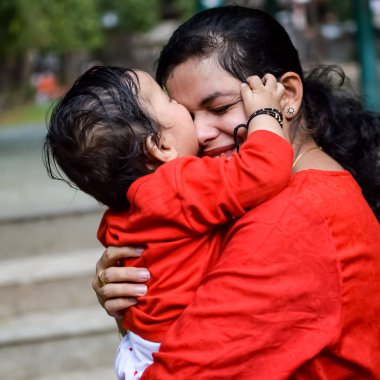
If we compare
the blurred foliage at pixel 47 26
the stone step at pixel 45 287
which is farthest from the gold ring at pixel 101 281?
the blurred foliage at pixel 47 26

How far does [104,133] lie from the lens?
1418 mm

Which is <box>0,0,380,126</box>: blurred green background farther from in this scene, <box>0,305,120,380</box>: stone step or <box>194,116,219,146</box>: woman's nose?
<box>194,116,219,146</box>: woman's nose

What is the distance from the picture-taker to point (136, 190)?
4.50ft

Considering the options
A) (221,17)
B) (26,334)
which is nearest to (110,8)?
(26,334)

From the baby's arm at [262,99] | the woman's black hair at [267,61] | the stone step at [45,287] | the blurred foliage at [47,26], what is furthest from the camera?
the blurred foliage at [47,26]

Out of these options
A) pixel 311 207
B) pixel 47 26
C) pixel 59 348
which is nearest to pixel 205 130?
pixel 311 207

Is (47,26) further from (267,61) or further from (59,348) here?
(267,61)

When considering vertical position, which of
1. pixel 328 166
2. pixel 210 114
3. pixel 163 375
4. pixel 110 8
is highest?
pixel 210 114

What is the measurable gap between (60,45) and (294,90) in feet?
74.8

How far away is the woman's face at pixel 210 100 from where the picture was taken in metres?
1.43

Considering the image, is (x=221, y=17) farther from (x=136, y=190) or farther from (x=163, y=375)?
(x=163, y=375)

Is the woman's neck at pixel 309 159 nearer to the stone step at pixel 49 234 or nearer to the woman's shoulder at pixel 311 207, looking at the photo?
the woman's shoulder at pixel 311 207

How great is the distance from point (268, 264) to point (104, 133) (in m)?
0.43

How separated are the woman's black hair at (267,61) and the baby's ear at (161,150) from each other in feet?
0.57
